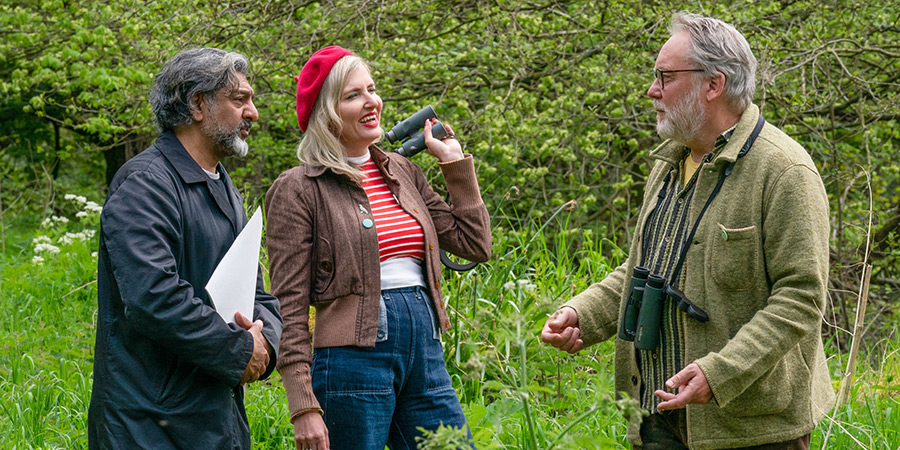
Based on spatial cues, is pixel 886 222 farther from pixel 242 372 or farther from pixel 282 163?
pixel 242 372

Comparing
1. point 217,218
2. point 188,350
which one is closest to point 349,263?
point 217,218

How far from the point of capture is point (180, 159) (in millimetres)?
2533

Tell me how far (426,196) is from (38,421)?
90.2 inches

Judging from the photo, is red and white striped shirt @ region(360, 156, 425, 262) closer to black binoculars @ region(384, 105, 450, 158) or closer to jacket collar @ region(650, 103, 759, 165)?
black binoculars @ region(384, 105, 450, 158)

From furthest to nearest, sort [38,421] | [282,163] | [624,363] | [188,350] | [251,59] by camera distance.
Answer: [282,163], [251,59], [38,421], [624,363], [188,350]

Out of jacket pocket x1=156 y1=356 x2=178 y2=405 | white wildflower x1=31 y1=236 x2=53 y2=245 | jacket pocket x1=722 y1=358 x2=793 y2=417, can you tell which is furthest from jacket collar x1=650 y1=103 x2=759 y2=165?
white wildflower x1=31 y1=236 x2=53 y2=245

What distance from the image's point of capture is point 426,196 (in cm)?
313

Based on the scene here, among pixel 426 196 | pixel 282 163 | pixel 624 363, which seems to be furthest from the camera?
pixel 282 163

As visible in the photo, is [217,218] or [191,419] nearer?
[191,419]

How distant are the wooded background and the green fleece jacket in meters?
3.80

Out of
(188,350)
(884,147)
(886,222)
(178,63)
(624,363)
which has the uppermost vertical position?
(178,63)

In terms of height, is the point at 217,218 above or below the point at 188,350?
above

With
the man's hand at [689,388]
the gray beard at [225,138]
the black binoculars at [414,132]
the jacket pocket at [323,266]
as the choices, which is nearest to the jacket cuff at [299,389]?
the jacket pocket at [323,266]

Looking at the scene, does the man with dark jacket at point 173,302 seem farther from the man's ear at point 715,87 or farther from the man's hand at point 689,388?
the man's ear at point 715,87
